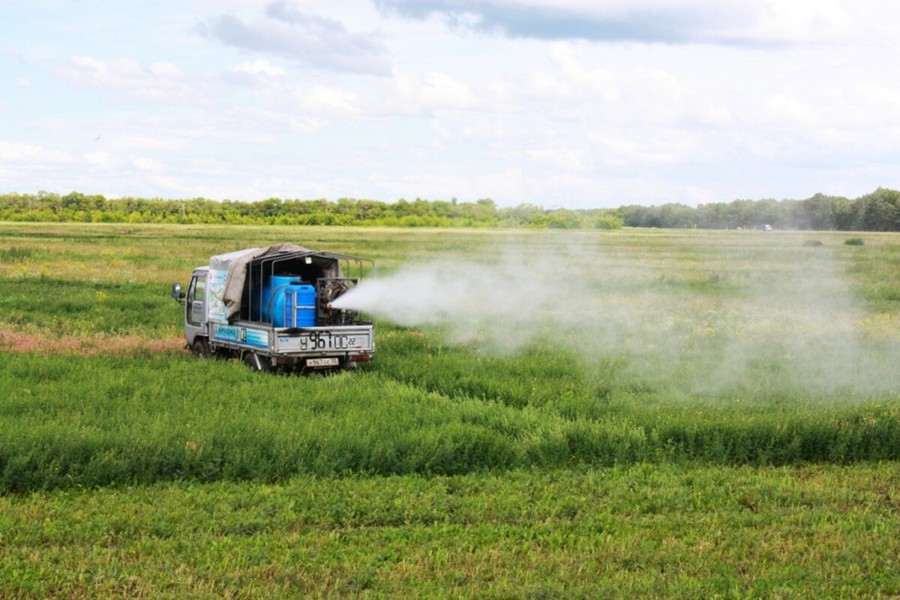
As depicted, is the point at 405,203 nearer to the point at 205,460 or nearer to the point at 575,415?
the point at 575,415

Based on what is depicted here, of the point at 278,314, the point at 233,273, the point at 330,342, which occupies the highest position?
the point at 233,273

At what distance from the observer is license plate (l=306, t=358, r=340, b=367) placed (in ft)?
69.8

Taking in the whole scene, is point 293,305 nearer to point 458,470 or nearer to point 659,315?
point 458,470

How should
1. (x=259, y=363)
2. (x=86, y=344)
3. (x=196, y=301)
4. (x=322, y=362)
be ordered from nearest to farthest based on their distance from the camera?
(x=322, y=362) → (x=259, y=363) → (x=196, y=301) → (x=86, y=344)

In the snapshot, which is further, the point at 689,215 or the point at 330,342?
the point at 689,215

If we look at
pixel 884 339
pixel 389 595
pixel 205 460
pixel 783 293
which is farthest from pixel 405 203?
pixel 389 595

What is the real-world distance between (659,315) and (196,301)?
17321 millimetres

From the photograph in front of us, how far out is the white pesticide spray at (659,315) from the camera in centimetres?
2312

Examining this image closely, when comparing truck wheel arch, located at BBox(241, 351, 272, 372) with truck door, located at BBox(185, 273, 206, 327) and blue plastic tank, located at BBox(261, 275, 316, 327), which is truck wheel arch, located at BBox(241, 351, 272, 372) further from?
truck door, located at BBox(185, 273, 206, 327)

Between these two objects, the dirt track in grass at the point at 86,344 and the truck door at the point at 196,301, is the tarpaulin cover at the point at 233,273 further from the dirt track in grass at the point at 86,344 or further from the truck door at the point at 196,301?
the dirt track in grass at the point at 86,344

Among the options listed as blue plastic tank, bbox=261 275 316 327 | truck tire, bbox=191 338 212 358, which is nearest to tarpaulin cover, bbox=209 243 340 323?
blue plastic tank, bbox=261 275 316 327

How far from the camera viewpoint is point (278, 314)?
22.2 meters

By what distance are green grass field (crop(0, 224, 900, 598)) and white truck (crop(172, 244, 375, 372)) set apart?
3.05 feet

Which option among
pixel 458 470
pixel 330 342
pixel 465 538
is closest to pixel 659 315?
pixel 330 342
